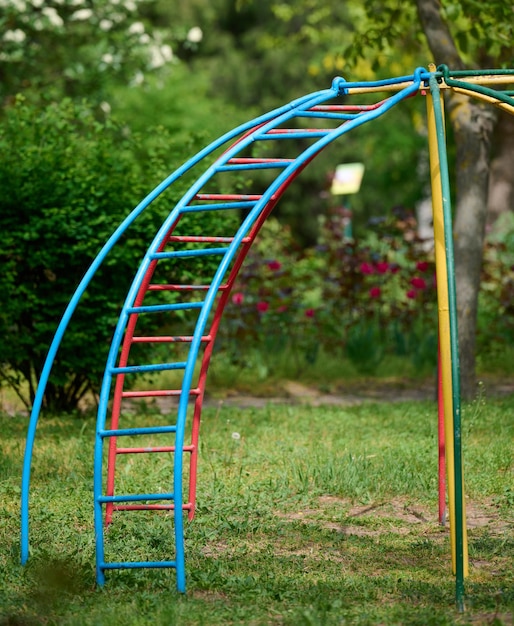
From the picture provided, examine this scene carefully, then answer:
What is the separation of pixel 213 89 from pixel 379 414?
1009 inches

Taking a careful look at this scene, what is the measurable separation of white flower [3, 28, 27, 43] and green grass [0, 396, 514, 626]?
313 inches

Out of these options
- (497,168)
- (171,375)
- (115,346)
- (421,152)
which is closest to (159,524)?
(115,346)

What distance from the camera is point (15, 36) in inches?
560

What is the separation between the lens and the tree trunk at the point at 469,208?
822 centimetres

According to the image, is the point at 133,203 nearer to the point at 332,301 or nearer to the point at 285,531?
the point at 285,531

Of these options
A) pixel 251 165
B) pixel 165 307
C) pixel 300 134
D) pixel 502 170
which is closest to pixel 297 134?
pixel 300 134

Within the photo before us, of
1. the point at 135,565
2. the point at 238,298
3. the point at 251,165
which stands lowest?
the point at 135,565

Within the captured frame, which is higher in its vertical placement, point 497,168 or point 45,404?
point 497,168

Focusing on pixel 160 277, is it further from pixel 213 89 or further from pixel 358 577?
pixel 213 89

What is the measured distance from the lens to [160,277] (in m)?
7.95

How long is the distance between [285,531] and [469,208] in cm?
410

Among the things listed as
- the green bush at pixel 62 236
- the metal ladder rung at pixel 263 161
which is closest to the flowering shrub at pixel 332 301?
the green bush at pixel 62 236

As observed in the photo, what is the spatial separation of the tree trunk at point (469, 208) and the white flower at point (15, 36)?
26.2 ft

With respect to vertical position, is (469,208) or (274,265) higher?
(469,208)
